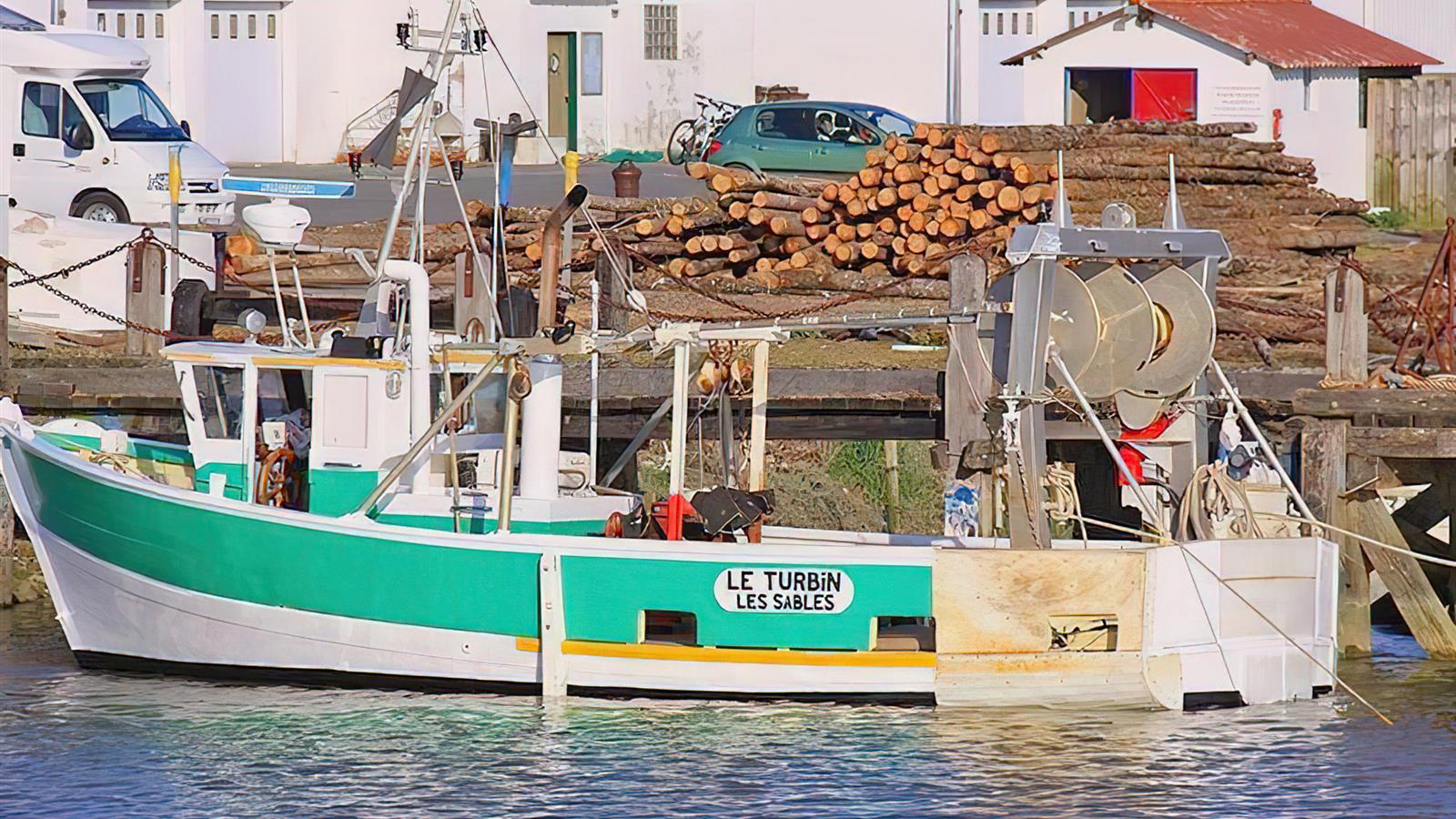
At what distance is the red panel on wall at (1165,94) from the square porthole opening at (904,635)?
74.9ft

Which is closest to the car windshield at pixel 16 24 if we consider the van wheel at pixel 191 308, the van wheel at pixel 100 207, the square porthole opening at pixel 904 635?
the van wheel at pixel 100 207

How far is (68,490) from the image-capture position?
48.2 ft

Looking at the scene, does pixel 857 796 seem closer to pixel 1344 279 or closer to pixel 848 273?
pixel 1344 279

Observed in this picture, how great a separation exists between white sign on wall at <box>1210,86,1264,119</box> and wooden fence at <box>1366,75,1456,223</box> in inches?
62.9

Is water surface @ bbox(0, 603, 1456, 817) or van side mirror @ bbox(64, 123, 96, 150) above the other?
van side mirror @ bbox(64, 123, 96, 150)

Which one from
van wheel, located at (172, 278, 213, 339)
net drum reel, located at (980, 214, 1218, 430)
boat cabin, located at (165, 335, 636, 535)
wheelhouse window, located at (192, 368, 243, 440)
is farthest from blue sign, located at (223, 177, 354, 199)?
net drum reel, located at (980, 214, 1218, 430)

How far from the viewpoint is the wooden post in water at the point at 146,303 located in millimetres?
17891

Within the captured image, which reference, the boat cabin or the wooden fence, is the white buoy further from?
the wooden fence

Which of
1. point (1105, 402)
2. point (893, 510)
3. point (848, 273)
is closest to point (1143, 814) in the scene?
point (1105, 402)

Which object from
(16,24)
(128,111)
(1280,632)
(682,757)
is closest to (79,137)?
(128,111)

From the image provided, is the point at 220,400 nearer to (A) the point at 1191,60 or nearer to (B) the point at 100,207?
(B) the point at 100,207

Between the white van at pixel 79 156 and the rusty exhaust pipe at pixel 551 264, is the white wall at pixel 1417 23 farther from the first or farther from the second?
the rusty exhaust pipe at pixel 551 264

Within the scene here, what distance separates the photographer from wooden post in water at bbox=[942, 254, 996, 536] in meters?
15.3

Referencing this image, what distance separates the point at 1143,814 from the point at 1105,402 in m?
4.23
